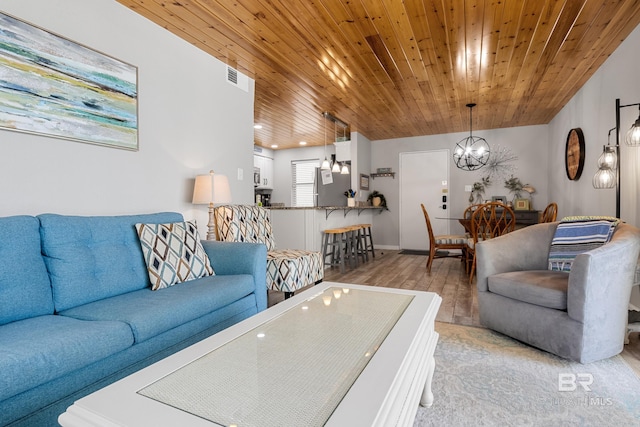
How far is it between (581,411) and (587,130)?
369 cm

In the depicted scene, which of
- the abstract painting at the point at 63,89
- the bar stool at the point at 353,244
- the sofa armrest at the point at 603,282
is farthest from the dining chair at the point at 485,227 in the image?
the abstract painting at the point at 63,89

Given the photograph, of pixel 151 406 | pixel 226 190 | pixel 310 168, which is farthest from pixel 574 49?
pixel 310 168

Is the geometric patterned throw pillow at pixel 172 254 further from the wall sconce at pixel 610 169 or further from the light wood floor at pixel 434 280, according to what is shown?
the wall sconce at pixel 610 169

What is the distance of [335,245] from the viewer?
499 cm

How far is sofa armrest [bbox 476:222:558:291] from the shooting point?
2.44m

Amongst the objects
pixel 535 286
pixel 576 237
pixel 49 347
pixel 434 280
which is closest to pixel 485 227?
pixel 434 280

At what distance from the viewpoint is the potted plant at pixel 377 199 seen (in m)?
6.80

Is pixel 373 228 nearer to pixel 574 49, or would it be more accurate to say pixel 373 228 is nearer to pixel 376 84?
pixel 376 84

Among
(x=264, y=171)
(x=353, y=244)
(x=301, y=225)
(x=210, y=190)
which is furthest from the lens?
(x=264, y=171)

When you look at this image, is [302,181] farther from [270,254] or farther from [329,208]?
[270,254]

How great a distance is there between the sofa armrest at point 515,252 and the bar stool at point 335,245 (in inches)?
94.6

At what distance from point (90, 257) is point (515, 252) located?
2849 millimetres

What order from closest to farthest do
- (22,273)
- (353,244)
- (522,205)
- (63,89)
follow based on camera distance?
(22,273) < (63,89) < (353,244) < (522,205)

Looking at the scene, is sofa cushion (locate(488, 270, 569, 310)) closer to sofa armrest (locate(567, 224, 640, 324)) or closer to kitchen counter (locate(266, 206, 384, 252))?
sofa armrest (locate(567, 224, 640, 324))
